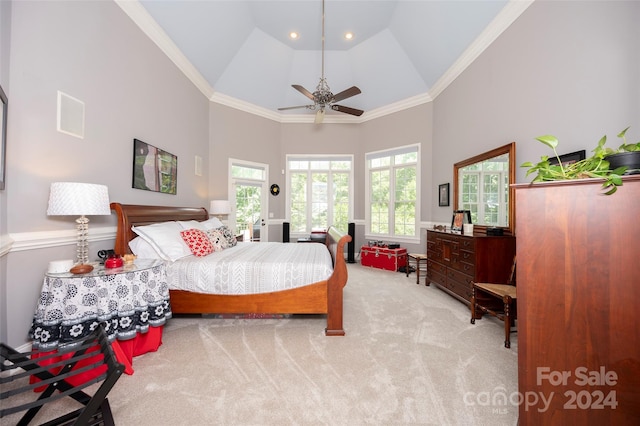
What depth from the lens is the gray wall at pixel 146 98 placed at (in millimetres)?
1838

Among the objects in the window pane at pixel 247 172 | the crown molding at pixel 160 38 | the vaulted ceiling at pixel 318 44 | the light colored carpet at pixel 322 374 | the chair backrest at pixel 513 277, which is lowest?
the light colored carpet at pixel 322 374

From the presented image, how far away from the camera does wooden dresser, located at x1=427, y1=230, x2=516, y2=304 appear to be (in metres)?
2.83

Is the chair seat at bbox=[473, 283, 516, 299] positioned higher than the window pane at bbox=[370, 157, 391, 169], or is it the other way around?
the window pane at bbox=[370, 157, 391, 169]

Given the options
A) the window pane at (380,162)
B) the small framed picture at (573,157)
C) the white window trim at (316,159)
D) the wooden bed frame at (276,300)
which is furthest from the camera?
the white window trim at (316,159)

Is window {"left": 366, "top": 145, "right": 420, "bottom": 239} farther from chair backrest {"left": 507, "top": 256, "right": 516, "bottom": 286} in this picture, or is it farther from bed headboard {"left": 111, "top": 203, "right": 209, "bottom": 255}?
bed headboard {"left": 111, "top": 203, "right": 209, "bottom": 255}

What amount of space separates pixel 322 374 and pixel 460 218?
9.94 ft

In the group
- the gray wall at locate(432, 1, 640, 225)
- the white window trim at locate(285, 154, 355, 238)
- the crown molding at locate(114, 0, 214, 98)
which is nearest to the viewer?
the gray wall at locate(432, 1, 640, 225)

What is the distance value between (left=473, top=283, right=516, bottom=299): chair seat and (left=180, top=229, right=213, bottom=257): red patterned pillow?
2972mm

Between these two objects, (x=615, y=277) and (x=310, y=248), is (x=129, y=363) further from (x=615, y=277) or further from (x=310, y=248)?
(x=615, y=277)

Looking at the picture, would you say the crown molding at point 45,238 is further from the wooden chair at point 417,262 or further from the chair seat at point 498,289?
the wooden chair at point 417,262

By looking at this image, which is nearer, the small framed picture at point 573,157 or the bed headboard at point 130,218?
the small framed picture at point 573,157

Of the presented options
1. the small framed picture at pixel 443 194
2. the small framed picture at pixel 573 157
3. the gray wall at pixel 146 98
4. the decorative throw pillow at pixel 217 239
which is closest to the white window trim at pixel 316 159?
the small framed picture at pixel 443 194

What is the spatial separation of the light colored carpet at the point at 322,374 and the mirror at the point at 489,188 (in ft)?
4.11

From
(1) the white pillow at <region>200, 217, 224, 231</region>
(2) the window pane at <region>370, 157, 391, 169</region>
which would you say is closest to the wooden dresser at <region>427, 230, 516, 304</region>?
(2) the window pane at <region>370, 157, 391, 169</region>
